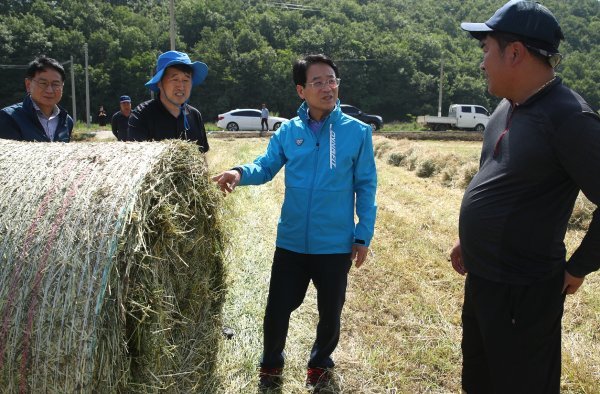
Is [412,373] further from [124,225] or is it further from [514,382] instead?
[124,225]

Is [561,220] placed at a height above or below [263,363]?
above

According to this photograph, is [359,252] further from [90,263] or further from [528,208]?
[90,263]

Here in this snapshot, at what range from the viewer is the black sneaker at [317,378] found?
346 centimetres

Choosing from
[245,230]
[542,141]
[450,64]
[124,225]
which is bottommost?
[245,230]

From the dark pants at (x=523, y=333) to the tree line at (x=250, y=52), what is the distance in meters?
59.3

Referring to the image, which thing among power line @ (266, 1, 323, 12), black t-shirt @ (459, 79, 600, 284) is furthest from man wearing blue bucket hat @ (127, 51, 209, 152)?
power line @ (266, 1, 323, 12)

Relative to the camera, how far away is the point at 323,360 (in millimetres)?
3512

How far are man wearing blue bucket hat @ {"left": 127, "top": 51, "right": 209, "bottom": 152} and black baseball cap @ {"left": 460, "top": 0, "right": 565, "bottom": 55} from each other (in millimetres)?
2124

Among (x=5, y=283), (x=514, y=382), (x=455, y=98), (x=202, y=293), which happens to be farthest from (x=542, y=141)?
(x=455, y=98)

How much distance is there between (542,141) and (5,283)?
2564mm

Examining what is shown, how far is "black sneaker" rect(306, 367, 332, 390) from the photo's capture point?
346 cm

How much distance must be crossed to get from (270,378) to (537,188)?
2.11m

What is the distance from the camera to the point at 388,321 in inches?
174

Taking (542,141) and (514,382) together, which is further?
(514,382)
